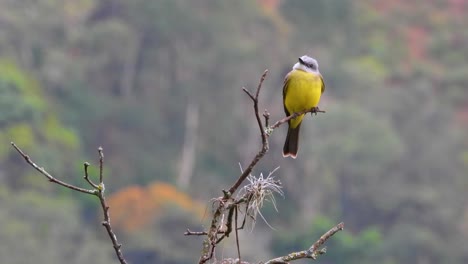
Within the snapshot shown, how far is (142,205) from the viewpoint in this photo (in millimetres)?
33156

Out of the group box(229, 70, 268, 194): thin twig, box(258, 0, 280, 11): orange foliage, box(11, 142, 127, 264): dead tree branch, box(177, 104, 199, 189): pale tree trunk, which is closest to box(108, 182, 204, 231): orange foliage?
box(177, 104, 199, 189): pale tree trunk

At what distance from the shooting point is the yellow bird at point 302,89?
572 centimetres

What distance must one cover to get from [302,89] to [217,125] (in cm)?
3132

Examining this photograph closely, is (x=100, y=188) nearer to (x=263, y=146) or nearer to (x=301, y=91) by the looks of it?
(x=263, y=146)

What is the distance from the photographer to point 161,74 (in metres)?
38.5

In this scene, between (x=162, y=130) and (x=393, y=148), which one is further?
(x=162, y=130)

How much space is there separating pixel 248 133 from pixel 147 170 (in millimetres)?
3306

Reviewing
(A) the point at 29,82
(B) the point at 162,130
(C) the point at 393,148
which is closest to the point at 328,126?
(C) the point at 393,148

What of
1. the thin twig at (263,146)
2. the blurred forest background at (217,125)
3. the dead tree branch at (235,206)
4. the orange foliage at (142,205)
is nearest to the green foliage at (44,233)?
the blurred forest background at (217,125)

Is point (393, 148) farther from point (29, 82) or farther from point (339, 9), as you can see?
point (29, 82)

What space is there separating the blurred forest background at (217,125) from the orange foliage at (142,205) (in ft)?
0.15

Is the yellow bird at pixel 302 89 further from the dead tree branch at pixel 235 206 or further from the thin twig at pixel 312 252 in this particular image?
the thin twig at pixel 312 252

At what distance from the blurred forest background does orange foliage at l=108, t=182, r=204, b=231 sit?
0.05m

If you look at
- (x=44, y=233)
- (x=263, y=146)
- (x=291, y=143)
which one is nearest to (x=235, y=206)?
(x=263, y=146)
